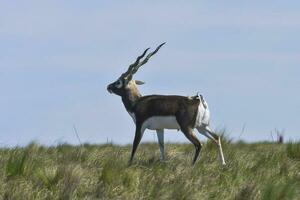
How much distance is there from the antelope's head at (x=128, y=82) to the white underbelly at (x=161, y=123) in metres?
1.03

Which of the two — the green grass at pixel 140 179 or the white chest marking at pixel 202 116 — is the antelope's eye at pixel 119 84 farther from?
the white chest marking at pixel 202 116

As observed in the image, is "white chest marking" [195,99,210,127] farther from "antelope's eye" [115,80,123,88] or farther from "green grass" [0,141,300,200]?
"antelope's eye" [115,80,123,88]

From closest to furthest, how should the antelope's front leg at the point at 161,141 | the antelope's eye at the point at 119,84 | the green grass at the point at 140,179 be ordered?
the green grass at the point at 140,179 → the antelope's front leg at the point at 161,141 → the antelope's eye at the point at 119,84

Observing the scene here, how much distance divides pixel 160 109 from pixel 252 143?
7904mm

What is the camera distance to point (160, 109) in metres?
15.7

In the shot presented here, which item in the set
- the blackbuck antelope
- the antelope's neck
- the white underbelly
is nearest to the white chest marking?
the blackbuck antelope

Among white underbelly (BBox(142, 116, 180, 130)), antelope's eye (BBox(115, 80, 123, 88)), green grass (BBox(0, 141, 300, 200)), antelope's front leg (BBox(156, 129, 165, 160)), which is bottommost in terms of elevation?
green grass (BBox(0, 141, 300, 200))

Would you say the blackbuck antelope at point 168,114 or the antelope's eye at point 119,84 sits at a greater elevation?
the antelope's eye at point 119,84

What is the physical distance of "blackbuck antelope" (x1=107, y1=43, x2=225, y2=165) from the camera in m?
15.5

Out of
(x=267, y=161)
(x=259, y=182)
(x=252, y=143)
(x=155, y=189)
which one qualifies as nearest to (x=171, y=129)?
(x=267, y=161)

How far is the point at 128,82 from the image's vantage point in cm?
1677

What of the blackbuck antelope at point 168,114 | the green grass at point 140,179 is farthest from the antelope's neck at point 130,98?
the green grass at point 140,179

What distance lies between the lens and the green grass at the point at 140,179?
11.5 m

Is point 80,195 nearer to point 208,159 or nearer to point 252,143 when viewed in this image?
point 208,159
